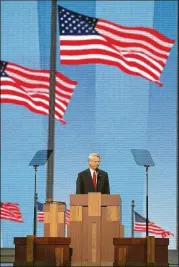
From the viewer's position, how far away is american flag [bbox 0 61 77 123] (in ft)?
50.0

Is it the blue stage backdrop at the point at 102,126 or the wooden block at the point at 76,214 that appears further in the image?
the blue stage backdrop at the point at 102,126

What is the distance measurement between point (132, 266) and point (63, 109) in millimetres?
6359

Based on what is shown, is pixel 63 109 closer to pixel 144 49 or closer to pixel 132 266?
pixel 144 49

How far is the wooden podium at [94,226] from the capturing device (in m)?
9.68

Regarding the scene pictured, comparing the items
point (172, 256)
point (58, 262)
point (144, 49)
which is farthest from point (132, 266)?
point (144, 49)

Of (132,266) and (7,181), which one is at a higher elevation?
(7,181)

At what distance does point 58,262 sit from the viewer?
939 centimetres

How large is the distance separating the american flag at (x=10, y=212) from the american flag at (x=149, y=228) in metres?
2.28

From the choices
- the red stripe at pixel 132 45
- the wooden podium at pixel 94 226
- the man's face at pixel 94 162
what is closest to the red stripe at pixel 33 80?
the red stripe at pixel 132 45

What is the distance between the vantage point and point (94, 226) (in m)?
9.73

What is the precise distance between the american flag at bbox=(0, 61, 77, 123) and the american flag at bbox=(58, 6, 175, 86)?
0.52m

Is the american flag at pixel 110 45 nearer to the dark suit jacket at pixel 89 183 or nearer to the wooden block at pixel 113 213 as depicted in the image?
the dark suit jacket at pixel 89 183

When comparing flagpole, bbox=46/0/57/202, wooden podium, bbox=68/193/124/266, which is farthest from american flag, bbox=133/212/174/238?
wooden podium, bbox=68/193/124/266

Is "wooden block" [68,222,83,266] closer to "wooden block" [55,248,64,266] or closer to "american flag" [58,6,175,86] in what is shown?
"wooden block" [55,248,64,266]
